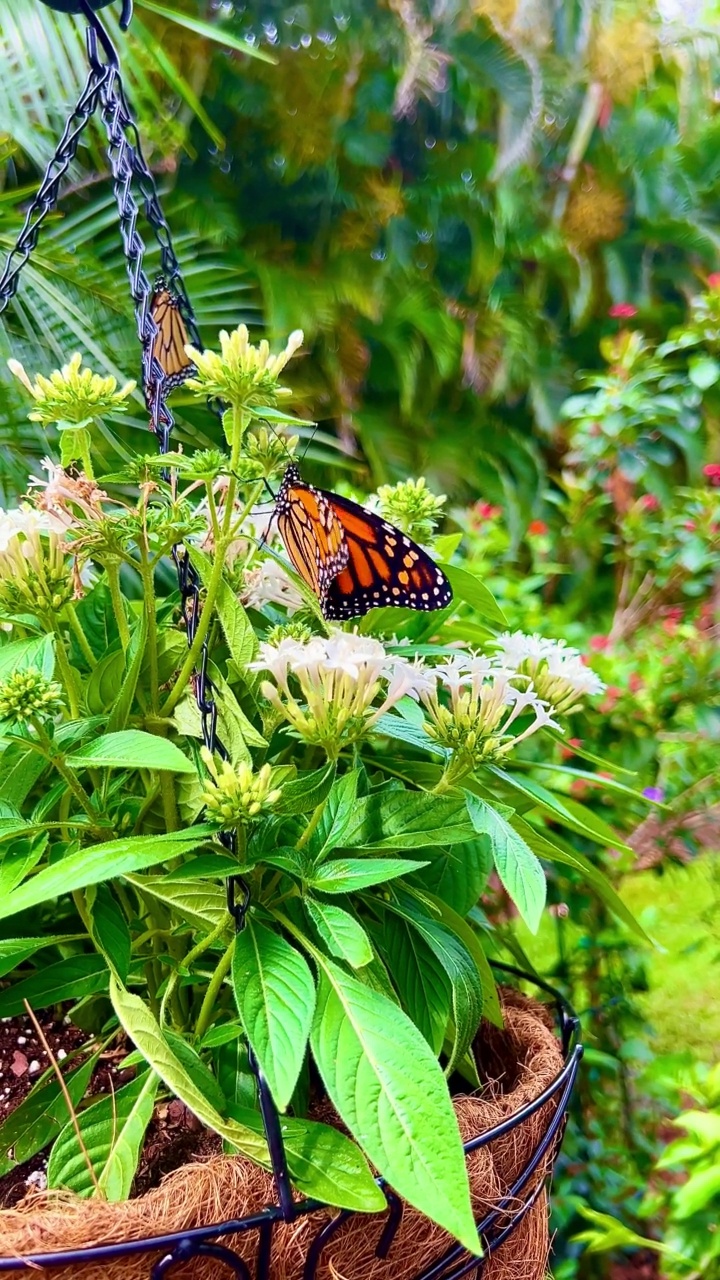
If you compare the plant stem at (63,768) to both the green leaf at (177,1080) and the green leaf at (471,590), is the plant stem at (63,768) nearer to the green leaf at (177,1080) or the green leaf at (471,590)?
the green leaf at (177,1080)

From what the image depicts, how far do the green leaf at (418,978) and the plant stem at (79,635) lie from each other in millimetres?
259

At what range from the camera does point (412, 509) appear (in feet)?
2.05

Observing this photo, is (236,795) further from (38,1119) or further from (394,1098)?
(38,1119)

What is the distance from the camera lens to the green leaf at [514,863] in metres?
0.39

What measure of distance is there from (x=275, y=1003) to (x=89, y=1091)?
0.28 meters

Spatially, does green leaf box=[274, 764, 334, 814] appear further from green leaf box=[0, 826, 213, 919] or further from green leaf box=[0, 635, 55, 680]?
green leaf box=[0, 635, 55, 680]

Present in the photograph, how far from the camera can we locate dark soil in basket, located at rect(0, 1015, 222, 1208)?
0.47m

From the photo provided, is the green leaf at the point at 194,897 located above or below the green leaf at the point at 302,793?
below

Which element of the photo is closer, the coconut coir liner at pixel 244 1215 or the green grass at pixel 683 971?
the coconut coir liner at pixel 244 1215

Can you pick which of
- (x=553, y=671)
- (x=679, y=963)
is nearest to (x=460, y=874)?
(x=553, y=671)

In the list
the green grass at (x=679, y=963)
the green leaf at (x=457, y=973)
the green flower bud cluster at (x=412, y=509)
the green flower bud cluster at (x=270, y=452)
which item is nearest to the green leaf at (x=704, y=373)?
the green grass at (x=679, y=963)

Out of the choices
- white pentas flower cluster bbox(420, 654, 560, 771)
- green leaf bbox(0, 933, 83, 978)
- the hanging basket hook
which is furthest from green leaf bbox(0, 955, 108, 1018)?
the hanging basket hook

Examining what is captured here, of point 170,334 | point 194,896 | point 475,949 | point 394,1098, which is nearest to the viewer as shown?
point 394,1098

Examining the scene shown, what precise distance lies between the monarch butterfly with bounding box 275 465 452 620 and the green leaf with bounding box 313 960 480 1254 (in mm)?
223
